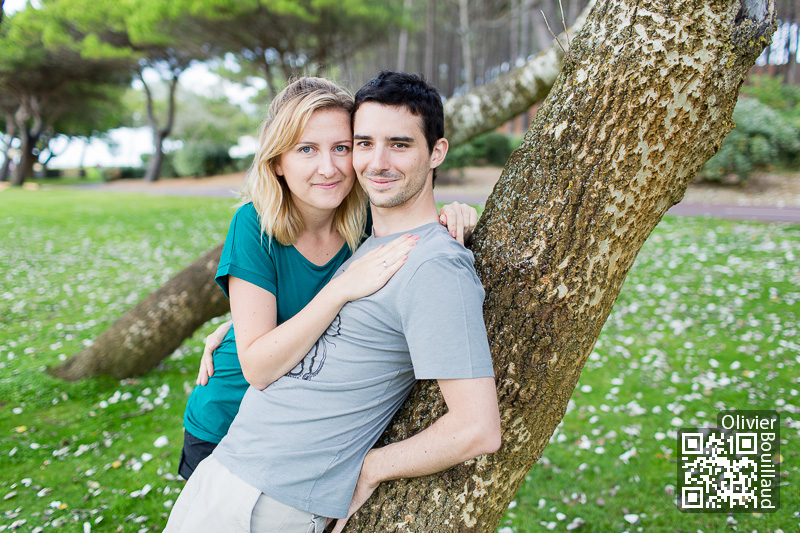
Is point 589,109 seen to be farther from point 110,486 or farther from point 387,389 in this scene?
point 110,486

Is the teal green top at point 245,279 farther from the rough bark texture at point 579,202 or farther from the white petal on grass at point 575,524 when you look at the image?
the white petal on grass at point 575,524

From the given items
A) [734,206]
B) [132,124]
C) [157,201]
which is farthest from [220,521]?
[132,124]

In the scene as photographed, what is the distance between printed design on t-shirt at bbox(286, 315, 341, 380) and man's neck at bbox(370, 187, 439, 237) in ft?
1.32

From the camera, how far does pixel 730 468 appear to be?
3877mm

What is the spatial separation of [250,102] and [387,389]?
146 feet

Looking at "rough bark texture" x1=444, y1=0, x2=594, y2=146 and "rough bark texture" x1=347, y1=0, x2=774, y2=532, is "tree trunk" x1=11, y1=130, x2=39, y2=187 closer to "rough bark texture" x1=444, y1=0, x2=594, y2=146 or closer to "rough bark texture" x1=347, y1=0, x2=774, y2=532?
"rough bark texture" x1=444, y1=0, x2=594, y2=146

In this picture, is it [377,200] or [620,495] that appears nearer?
[377,200]

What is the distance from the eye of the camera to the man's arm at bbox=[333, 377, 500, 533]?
59.9 inches

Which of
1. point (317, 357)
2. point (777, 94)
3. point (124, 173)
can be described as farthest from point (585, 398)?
point (124, 173)

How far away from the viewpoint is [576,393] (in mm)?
5312

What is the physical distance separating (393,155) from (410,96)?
0.21m

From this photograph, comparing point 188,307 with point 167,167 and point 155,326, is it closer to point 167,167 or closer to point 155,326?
point 155,326

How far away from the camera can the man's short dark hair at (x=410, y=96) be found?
6.10 feet

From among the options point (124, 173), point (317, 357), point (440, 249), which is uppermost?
point (124, 173)
